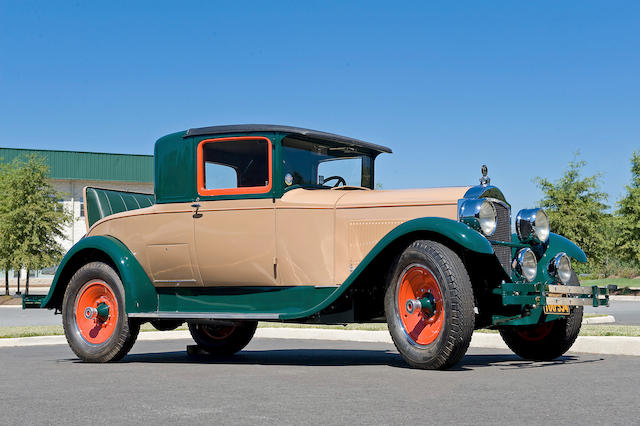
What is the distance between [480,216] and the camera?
670 centimetres

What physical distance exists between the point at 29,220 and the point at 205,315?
29.6m

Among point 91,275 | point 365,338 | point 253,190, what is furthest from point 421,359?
point 365,338

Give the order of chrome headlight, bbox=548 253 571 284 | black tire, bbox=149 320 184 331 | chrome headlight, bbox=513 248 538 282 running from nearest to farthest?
chrome headlight, bbox=513 248 538 282 → chrome headlight, bbox=548 253 571 284 → black tire, bbox=149 320 184 331

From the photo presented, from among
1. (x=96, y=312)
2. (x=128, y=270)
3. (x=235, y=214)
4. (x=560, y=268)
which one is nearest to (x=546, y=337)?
(x=560, y=268)

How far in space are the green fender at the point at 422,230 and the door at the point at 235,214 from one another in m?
0.78

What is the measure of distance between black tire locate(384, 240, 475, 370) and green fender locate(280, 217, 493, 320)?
16 cm

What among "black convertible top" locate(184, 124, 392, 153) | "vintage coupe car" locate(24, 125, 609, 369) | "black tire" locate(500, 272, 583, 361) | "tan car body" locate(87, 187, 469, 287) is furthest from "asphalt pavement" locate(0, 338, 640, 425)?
"black convertible top" locate(184, 124, 392, 153)

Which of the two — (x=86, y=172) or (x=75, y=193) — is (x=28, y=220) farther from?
(x=75, y=193)

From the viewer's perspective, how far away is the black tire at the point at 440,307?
6.23m

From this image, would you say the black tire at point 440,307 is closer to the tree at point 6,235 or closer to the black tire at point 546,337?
the black tire at point 546,337

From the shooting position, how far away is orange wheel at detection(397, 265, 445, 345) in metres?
6.54

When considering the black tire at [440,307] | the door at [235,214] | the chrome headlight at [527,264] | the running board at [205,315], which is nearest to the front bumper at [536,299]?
the chrome headlight at [527,264]

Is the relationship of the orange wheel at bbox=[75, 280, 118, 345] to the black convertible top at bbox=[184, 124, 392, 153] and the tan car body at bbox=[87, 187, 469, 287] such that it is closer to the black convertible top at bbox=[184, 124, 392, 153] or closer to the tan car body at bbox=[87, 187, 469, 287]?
the tan car body at bbox=[87, 187, 469, 287]

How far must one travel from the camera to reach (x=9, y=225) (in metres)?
A: 34.4
